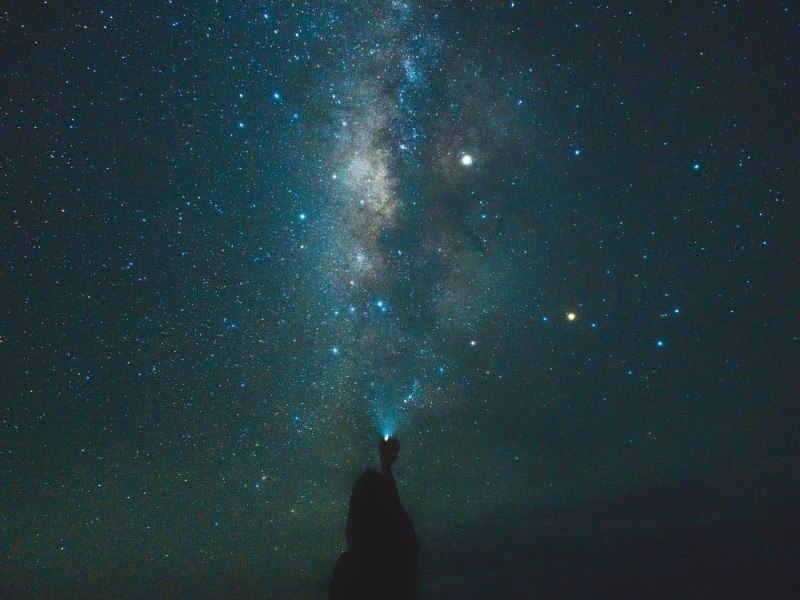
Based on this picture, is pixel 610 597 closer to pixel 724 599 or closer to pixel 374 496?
pixel 724 599

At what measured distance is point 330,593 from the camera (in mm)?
4133

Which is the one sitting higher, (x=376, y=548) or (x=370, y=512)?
(x=370, y=512)

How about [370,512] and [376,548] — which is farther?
[370,512]

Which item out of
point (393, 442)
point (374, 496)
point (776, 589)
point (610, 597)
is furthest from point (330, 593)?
point (610, 597)

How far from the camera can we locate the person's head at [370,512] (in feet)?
14.1

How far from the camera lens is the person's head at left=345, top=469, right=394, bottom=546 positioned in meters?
4.30

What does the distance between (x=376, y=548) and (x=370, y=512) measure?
0.32 m

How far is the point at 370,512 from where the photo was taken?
436 cm

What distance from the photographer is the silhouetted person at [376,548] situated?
4.12 metres

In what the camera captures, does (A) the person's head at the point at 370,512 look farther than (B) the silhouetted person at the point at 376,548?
Yes

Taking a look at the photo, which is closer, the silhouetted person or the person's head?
the silhouetted person

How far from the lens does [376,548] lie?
4254 mm

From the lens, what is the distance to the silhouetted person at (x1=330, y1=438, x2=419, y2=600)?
4117mm

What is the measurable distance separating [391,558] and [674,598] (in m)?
141
